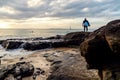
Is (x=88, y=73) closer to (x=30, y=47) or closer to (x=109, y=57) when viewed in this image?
(x=109, y=57)

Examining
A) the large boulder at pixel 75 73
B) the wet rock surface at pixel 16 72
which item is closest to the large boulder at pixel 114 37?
the large boulder at pixel 75 73

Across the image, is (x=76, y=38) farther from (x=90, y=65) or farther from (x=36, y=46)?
(x=90, y=65)

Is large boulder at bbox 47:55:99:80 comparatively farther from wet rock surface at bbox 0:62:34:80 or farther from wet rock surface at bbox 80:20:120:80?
wet rock surface at bbox 0:62:34:80

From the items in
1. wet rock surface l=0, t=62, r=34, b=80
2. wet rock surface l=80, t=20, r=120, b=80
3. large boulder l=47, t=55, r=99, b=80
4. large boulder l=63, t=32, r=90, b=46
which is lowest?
wet rock surface l=0, t=62, r=34, b=80

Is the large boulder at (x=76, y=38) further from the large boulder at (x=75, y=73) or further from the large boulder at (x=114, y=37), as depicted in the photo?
the large boulder at (x=114, y=37)

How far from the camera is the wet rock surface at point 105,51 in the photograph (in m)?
8.30

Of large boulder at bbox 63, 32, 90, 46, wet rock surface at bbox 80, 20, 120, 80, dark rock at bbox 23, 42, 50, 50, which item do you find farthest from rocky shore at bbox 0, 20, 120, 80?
large boulder at bbox 63, 32, 90, 46

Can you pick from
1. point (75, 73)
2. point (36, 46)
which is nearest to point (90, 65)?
point (75, 73)

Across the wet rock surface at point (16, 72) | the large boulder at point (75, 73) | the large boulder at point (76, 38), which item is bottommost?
the wet rock surface at point (16, 72)

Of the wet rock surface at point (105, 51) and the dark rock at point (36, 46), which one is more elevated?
the wet rock surface at point (105, 51)

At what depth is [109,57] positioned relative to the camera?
30.0 feet

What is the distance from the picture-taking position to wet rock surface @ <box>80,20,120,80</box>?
8.30 m

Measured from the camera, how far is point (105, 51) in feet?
29.6

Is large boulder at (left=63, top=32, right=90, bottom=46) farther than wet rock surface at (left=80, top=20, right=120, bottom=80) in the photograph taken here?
Yes
